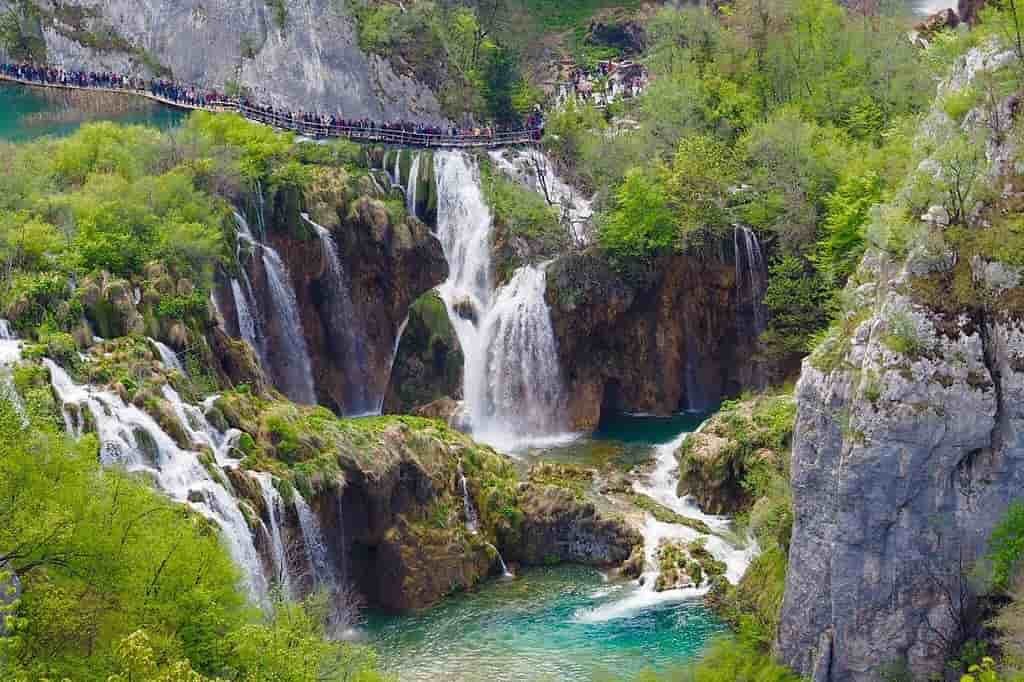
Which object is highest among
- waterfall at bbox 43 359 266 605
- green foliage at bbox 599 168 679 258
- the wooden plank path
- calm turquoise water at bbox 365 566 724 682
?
the wooden plank path

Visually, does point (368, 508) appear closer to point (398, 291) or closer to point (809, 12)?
point (398, 291)

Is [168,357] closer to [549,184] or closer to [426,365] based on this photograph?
[426,365]

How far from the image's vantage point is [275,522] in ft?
127

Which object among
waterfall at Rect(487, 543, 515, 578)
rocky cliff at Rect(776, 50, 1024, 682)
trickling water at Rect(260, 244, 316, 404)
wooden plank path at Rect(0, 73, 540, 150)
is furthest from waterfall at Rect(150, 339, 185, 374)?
wooden plank path at Rect(0, 73, 540, 150)

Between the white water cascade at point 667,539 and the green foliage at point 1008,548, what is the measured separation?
457 inches

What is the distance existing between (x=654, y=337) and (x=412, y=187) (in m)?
11.8

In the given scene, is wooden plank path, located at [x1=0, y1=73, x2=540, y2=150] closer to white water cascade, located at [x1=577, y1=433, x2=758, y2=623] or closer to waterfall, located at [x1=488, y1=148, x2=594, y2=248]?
waterfall, located at [x1=488, y1=148, x2=594, y2=248]

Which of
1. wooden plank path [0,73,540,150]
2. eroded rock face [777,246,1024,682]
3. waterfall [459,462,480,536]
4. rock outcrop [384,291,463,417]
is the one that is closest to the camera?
eroded rock face [777,246,1024,682]

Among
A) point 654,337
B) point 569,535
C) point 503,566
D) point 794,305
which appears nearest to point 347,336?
point 654,337

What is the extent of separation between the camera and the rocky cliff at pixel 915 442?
30609mm

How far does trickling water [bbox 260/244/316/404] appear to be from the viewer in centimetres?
5378

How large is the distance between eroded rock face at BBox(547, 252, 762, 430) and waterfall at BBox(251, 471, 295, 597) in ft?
66.0

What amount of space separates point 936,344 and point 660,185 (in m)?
28.5

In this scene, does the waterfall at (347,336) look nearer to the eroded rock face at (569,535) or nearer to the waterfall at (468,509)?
the waterfall at (468,509)
